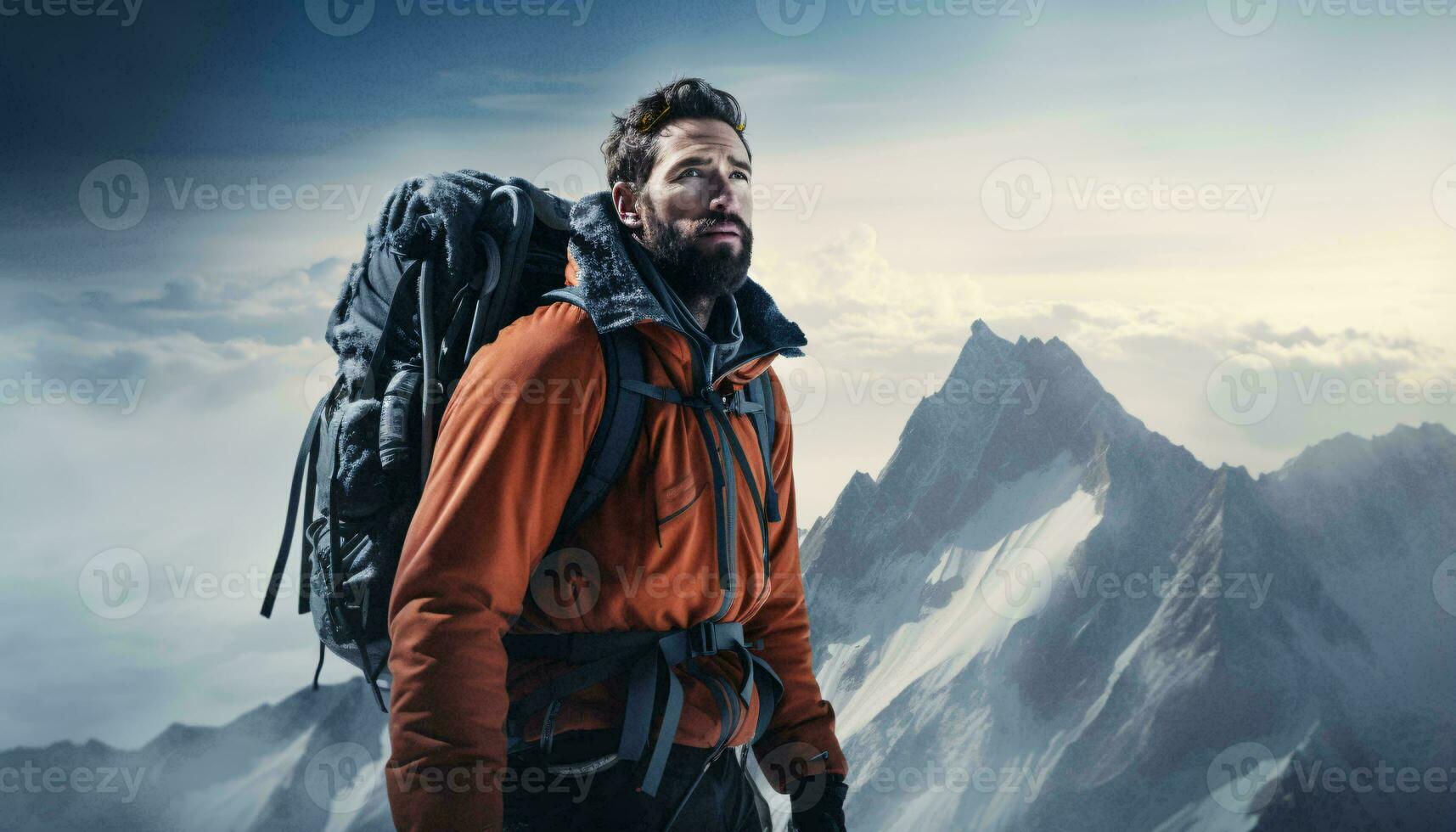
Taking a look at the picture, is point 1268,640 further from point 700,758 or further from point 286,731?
point 700,758

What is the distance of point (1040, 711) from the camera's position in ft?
42.9

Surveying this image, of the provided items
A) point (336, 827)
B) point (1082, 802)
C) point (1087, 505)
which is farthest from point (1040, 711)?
point (336, 827)

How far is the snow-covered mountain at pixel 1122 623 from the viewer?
41.3ft

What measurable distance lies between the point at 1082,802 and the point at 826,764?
12599mm

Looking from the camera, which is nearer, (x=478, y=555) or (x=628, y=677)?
(x=478, y=555)

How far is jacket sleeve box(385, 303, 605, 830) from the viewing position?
1.10 m

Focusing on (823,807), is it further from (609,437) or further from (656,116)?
(656,116)

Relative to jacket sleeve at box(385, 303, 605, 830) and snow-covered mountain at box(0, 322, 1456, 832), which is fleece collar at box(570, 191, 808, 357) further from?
snow-covered mountain at box(0, 322, 1456, 832)

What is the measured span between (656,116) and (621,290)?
378 mm

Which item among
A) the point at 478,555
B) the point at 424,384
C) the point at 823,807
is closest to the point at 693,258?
the point at 424,384

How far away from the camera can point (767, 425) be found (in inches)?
63.4

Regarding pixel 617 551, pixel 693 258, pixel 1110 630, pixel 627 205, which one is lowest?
pixel 1110 630

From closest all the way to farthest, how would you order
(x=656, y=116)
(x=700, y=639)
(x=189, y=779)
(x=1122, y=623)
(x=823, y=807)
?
(x=700, y=639)
(x=656, y=116)
(x=823, y=807)
(x=189, y=779)
(x=1122, y=623)

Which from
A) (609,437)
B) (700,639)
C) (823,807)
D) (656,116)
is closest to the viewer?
(609,437)
